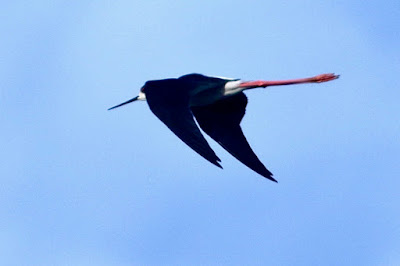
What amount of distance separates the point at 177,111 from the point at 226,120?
109 inches

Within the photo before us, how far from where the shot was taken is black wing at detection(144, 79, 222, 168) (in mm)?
18719

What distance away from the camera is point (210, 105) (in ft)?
73.8

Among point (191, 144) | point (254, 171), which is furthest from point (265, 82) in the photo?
point (191, 144)

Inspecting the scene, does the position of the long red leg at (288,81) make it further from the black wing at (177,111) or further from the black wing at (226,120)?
the black wing at (177,111)

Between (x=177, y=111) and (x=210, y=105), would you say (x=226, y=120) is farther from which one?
(x=177, y=111)

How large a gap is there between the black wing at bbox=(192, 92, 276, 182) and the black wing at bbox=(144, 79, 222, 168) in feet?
5.11

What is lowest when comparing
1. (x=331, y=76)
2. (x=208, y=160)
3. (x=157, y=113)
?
(x=208, y=160)

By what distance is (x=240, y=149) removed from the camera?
21.9m

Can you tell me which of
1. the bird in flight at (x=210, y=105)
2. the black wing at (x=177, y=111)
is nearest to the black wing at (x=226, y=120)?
the bird in flight at (x=210, y=105)

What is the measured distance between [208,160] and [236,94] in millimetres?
4096

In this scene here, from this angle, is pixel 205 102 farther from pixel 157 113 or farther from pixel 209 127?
pixel 157 113

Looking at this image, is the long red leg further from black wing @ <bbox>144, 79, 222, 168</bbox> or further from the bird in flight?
black wing @ <bbox>144, 79, 222, 168</bbox>

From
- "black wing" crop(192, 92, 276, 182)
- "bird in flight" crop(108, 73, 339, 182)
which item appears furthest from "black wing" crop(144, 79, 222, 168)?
"black wing" crop(192, 92, 276, 182)

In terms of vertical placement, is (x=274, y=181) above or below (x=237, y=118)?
below
